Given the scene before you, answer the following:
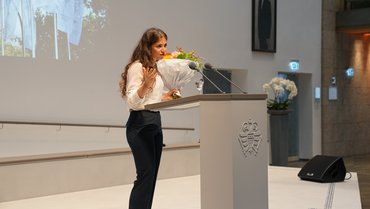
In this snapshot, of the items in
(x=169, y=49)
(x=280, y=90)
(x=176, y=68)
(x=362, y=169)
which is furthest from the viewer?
(x=362, y=169)

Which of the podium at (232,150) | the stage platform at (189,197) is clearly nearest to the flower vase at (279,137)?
the stage platform at (189,197)

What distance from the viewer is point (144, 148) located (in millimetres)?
3467

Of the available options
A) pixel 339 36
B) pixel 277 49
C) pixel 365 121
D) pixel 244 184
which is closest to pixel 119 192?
pixel 244 184

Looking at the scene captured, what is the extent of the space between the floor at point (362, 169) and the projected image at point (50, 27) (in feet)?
13.5

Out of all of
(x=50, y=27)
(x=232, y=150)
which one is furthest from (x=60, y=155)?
(x=232, y=150)

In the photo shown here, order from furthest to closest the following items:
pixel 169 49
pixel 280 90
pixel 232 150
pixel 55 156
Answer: pixel 280 90, pixel 169 49, pixel 55 156, pixel 232 150

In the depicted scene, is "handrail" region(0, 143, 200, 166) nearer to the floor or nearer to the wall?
the wall

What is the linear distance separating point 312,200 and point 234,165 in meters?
2.93

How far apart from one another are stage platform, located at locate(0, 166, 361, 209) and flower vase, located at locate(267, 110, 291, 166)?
8.18 ft

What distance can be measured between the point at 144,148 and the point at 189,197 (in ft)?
7.76

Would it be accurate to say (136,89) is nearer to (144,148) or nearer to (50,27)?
(144,148)

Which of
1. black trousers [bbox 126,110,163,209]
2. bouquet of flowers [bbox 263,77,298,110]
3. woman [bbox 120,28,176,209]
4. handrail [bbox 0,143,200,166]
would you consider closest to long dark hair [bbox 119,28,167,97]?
woman [bbox 120,28,176,209]

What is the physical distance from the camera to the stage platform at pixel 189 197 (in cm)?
519

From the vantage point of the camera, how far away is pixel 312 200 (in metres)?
5.45
